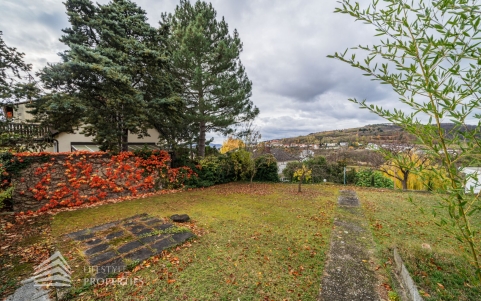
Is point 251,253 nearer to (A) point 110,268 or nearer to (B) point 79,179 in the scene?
(A) point 110,268

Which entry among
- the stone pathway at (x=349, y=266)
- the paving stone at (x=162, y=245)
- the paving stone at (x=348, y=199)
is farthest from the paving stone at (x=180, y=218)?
the paving stone at (x=348, y=199)

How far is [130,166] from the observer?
8.19m

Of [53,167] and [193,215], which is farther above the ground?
[53,167]

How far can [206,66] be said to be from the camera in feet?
35.5

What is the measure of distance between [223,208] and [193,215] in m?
1.17

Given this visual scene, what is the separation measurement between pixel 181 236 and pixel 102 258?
1418 millimetres

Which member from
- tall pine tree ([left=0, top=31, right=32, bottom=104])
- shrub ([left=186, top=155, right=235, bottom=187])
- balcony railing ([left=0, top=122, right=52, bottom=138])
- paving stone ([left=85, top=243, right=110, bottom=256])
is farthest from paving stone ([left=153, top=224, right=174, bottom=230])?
balcony railing ([left=0, top=122, right=52, bottom=138])

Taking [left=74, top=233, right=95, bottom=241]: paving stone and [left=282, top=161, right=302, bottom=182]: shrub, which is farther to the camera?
[left=282, top=161, right=302, bottom=182]: shrub

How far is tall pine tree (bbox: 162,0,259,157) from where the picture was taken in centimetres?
974

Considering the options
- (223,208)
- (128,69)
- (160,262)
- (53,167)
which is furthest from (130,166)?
(160,262)

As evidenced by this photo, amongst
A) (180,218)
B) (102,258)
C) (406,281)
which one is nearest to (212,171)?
(180,218)

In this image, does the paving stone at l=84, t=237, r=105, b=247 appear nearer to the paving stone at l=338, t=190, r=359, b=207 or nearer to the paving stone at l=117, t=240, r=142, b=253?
the paving stone at l=117, t=240, r=142, b=253

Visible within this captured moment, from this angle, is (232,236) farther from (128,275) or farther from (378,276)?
(378,276)

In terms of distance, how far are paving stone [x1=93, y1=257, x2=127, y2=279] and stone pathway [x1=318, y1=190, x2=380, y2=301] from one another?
3.04 m
